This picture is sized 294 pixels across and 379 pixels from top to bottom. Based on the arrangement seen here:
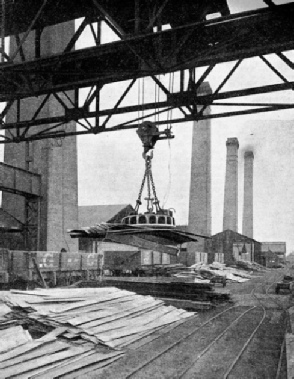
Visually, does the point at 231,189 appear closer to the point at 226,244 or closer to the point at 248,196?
the point at 226,244

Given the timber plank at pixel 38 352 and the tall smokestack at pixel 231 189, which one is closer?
the timber plank at pixel 38 352

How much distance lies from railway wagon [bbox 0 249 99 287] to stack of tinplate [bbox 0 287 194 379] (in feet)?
19.4

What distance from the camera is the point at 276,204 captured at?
2302 inches

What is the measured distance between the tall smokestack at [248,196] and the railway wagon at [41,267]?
106ft

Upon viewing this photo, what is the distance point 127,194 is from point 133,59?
48770 mm

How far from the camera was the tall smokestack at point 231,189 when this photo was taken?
Answer: 1529 inches

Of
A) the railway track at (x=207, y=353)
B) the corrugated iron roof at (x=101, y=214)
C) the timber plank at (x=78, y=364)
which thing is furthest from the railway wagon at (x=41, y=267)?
the corrugated iron roof at (x=101, y=214)

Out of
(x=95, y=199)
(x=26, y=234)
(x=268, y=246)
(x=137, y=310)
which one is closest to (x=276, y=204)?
(x=268, y=246)

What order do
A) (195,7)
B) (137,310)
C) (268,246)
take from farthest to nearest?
(268,246), (137,310), (195,7)

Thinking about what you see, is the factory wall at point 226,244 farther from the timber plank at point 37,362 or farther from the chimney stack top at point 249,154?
the timber plank at point 37,362

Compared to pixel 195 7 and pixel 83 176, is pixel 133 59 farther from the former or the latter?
pixel 83 176

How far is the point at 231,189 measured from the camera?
38.7 metres

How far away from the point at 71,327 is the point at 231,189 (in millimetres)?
33143

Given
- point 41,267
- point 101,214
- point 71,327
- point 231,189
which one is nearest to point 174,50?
point 71,327
